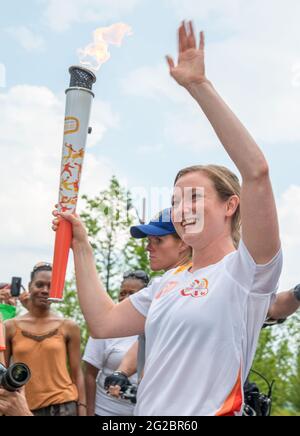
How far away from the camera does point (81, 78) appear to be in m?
2.68

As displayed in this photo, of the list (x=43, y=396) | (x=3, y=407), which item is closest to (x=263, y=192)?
(x=3, y=407)

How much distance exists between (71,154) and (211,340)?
1.03m

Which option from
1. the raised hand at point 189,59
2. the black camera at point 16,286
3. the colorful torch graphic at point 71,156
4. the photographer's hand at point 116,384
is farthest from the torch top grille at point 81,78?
the black camera at point 16,286

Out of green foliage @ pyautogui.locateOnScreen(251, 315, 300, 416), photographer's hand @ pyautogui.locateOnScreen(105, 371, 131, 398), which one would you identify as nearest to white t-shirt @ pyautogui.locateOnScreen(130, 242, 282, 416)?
photographer's hand @ pyautogui.locateOnScreen(105, 371, 131, 398)

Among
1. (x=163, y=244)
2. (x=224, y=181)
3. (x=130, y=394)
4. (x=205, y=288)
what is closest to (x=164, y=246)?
(x=163, y=244)

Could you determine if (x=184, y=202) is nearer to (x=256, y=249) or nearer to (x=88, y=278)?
(x=256, y=249)

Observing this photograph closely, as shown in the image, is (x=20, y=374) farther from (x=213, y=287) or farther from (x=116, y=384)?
(x=116, y=384)

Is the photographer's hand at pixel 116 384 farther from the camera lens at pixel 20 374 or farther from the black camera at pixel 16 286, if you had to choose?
the black camera at pixel 16 286

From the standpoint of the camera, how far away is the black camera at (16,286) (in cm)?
619

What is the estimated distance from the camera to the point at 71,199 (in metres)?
2.57

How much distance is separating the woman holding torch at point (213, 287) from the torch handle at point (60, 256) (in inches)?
18.7

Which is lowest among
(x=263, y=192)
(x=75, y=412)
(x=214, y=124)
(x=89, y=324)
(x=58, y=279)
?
(x=75, y=412)

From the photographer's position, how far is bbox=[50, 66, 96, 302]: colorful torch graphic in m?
2.54
